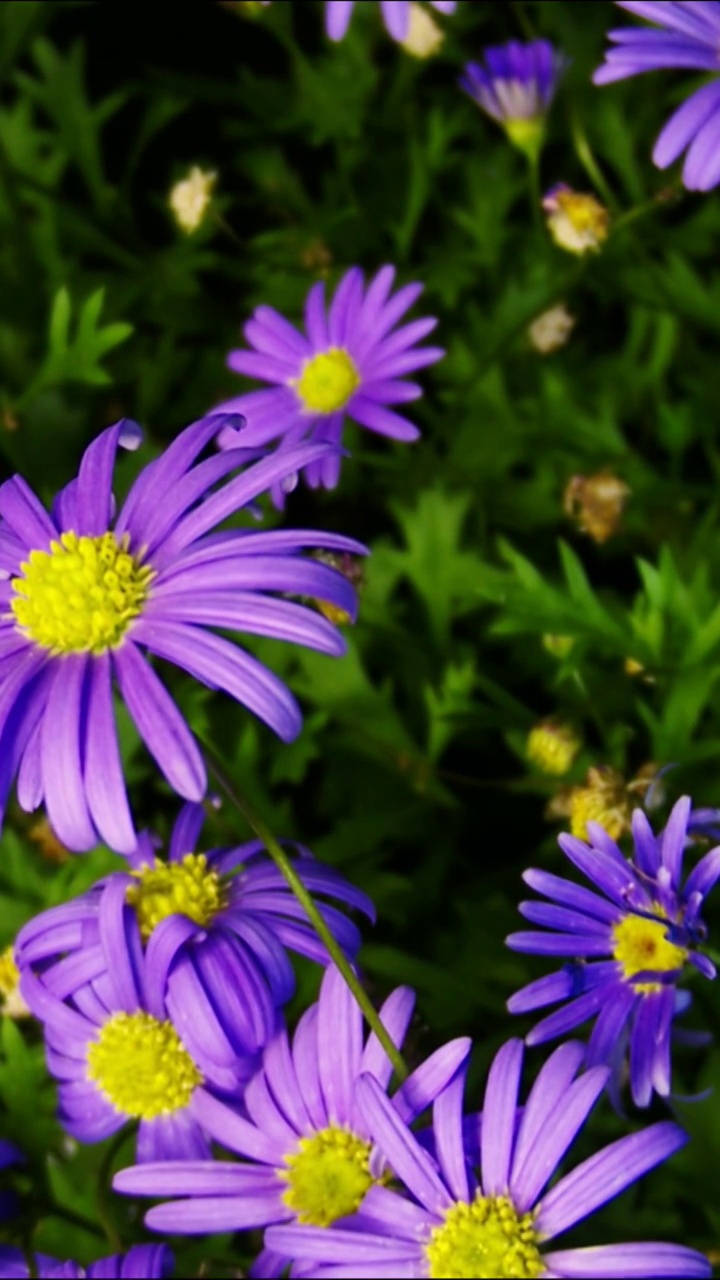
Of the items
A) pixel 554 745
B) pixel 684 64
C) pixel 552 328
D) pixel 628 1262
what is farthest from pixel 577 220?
pixel 628 1262

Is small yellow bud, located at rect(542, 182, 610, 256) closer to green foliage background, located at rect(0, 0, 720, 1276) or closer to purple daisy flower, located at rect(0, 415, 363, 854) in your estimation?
green foliage background, located at rect(0, 0, 720, 1276)

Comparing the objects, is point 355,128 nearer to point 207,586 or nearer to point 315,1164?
point 207,586

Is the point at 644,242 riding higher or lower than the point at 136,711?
higher

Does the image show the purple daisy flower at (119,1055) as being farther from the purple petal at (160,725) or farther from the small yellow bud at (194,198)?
the small yellow bud at (194,198)

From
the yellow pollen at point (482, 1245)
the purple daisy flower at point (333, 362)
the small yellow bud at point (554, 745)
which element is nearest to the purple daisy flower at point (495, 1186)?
the yellow pollen at point (482, 1245)

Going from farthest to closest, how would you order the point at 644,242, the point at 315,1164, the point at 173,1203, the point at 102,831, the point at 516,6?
the point at 644,242, the point at 516,6, the point at 315,1164, the point at 173,1203, the point at 102,831

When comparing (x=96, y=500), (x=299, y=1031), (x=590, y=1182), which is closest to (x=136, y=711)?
(x=96, y=500)

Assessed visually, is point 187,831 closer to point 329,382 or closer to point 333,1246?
point 333,1246

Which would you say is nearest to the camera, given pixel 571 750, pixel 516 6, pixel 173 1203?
pixel 173 1203
